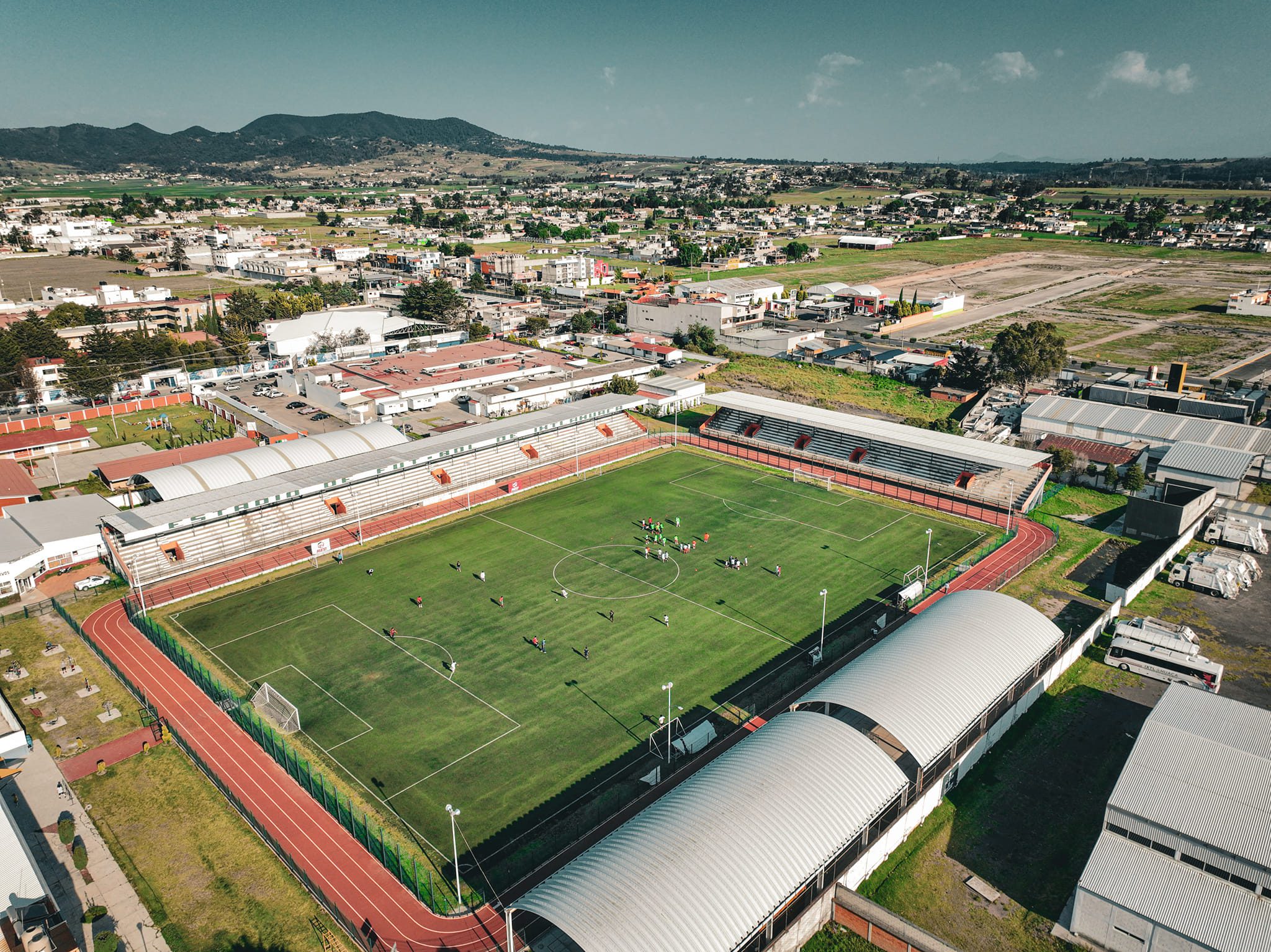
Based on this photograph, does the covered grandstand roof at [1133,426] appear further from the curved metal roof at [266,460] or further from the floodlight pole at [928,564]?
the curved metal roof at [266,460]

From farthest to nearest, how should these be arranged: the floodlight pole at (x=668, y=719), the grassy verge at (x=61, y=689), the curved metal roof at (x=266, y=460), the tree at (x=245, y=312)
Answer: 1. the tree at (x=245, y=312)
2. the curved metal roof at (x=266, y=460)
3. the grassy verge at (x=61, y=689)
4. the floodlight pole at (x=668, y=719)

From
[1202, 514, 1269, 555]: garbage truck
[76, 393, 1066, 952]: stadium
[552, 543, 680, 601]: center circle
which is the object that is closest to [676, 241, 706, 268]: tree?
[76, 393, 1066, 952]: stadium

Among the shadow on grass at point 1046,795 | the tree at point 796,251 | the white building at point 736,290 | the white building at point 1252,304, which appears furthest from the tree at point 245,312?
the white building at point 1252,304

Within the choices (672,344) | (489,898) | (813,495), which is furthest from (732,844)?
(672,344)

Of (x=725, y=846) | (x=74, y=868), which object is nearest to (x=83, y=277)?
(x=74, y=868)

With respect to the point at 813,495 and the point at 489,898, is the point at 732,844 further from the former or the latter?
the point at 813,495

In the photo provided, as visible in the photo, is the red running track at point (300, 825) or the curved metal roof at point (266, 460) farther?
the curved metal roof at point (266, 460)

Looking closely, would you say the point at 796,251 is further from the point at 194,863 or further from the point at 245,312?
the point at 194,863
